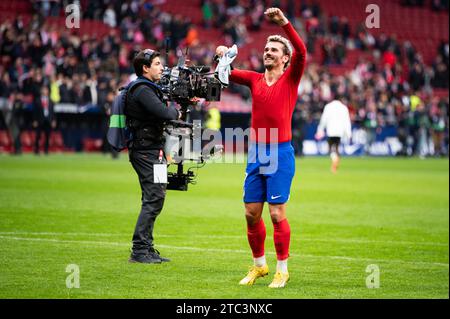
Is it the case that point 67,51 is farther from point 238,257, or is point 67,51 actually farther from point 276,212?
point 276,212

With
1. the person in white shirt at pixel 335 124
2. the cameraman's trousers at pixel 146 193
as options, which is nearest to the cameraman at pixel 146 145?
the cameraman's trousers at pixel 146 193

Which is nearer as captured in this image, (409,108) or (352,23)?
(409,108)

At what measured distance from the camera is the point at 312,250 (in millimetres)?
14000

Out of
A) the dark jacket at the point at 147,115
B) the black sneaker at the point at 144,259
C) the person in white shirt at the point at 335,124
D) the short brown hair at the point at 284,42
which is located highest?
the short brown hair at the point at 284,42

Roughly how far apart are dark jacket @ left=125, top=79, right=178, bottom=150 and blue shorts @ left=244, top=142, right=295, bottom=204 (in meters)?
1.46

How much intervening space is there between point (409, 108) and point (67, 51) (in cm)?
1693

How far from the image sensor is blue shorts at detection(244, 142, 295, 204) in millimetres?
10469

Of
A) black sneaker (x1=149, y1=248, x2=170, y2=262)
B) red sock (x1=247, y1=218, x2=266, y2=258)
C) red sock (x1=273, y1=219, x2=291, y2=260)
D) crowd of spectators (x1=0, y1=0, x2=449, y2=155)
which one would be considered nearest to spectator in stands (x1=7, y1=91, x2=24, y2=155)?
crowd of spectators (x1=0, y1=0, x2=449, y2=155)

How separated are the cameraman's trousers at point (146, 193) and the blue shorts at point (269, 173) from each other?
5.61 ft

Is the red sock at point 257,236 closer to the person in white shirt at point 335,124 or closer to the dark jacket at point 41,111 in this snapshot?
the person in white shirt at point 335,124

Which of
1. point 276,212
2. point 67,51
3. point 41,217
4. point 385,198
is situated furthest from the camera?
point 67,51

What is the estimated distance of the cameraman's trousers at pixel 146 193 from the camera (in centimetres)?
1200
